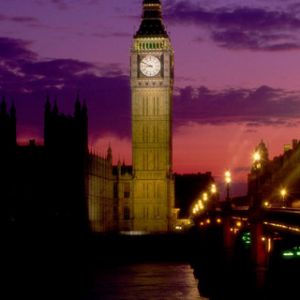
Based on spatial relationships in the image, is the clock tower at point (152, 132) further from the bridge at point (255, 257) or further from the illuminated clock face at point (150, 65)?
the bridge at point (255, 257)

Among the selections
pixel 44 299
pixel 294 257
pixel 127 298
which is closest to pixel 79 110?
pixel 127 298

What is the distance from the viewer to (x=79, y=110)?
105 metres

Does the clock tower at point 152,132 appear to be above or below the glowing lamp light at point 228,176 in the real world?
above

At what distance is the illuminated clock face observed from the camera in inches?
4946

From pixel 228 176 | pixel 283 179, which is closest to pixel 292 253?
pixel 228 176

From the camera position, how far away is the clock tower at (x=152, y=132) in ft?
407

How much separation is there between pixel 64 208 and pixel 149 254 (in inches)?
337

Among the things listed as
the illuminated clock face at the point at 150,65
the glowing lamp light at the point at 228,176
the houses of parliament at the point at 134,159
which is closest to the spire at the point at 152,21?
the houses of parliament at the point at 134,159

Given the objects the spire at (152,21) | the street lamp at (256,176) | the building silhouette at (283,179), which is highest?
the spire at (152,21)

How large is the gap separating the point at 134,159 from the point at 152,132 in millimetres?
3838

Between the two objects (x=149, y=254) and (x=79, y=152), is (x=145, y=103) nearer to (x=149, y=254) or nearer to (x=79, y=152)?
(x=79, y=152)

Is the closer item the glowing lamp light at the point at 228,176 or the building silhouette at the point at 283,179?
the glowing lamp light at the point at 228,176

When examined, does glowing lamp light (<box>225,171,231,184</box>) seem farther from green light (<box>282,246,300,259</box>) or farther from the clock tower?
the clock tower

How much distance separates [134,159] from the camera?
124938 mm
